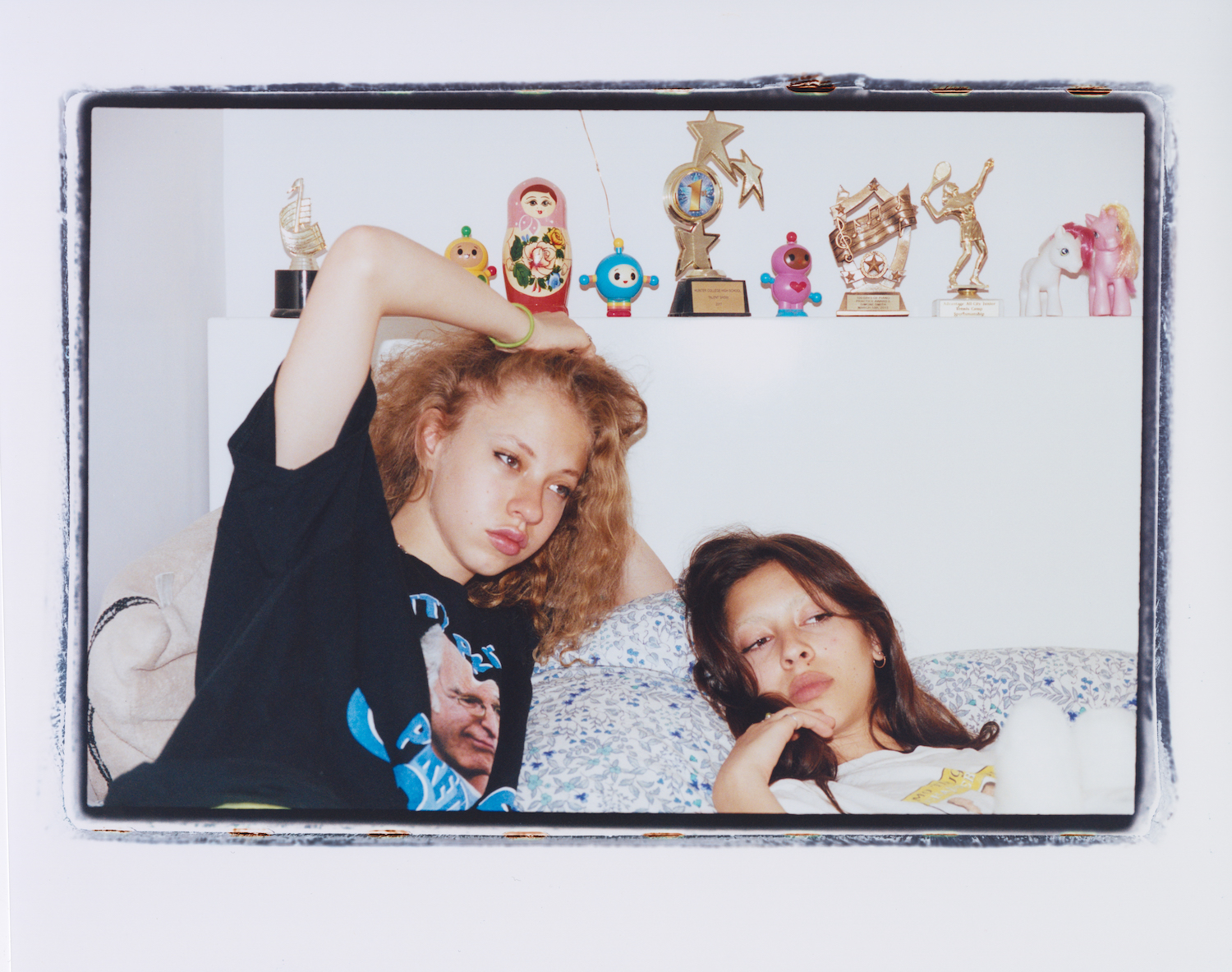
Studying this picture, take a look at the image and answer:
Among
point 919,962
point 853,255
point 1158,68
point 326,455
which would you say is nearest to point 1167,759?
point 919,962

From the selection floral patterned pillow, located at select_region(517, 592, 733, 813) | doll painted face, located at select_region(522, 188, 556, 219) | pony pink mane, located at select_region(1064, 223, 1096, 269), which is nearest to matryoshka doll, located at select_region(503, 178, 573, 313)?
doll painted face, located at select_region(522, 188, 556, 219)

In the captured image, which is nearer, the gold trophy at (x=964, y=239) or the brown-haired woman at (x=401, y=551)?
the brown-haired woman at (x=401, y=551)

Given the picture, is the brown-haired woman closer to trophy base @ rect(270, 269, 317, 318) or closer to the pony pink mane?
trophy base @ rect(270, 269, 317, 318)

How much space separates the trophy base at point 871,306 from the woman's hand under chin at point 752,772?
0.58 metres

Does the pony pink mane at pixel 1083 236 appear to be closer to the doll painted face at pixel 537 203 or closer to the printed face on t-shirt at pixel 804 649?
the printed face on t-shirt at pixel 804 649

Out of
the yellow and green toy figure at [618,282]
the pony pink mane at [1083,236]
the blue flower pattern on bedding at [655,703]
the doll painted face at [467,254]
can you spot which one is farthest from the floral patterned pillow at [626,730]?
the pony pink mane at [1083,236]

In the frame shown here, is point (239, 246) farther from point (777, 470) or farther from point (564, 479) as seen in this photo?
point (777, 470)

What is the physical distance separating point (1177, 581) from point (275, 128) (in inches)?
54.8

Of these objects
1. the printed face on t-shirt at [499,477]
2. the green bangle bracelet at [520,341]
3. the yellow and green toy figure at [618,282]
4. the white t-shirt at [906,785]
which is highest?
the yellow and green toy figure at [618,282]

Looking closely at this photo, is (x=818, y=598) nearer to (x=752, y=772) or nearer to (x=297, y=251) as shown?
(x=752, y=772)

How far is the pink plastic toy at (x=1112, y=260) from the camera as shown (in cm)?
123

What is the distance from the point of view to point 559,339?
3.98ft

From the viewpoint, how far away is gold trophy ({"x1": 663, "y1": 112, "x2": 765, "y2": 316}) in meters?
1.23

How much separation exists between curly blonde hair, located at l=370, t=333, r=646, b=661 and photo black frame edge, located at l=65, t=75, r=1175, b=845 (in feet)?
1.01
